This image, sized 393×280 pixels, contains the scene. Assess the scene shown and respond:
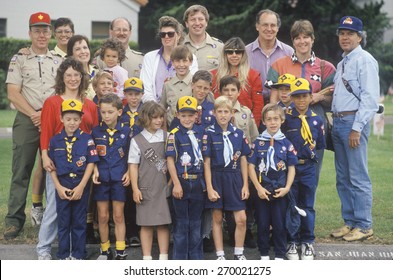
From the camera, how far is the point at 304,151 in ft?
23.5

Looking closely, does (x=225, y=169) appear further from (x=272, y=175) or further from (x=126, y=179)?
(x=126, y=179)

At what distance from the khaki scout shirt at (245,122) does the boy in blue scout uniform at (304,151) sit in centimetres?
29

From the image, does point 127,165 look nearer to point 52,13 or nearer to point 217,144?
point 217,144

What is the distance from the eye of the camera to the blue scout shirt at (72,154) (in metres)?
6.86

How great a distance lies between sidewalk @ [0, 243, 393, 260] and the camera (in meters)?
7.35

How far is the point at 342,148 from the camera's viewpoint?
781 cm

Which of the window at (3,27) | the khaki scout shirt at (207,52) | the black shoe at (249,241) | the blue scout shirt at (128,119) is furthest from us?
the window at (3,27)

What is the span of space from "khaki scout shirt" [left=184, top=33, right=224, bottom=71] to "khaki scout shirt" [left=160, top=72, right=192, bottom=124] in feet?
2.11

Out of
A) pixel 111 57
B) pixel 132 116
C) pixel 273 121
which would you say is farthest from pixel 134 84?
pixel 273 121

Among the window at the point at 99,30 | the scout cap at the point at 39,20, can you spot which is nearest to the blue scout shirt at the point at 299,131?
the scout cap at the point at 39,20

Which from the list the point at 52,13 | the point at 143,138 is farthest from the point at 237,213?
the point at 52,13

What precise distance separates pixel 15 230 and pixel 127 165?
1.63 meters

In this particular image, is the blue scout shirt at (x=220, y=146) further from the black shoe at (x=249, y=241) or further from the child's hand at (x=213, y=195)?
the black shoe at (x=249, y=241)
